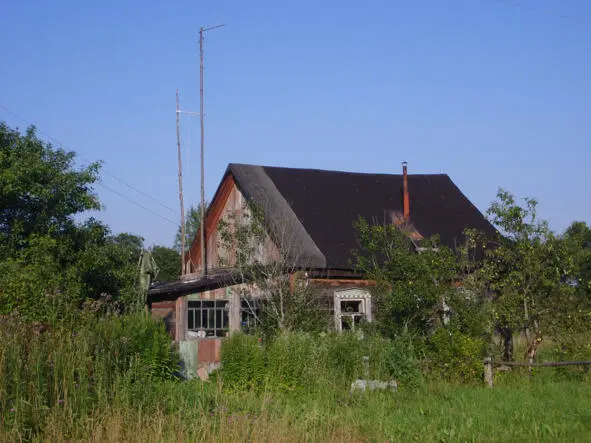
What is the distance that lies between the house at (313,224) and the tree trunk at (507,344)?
12.0 ft

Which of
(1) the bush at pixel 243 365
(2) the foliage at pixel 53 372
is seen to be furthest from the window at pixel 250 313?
(2) the foliage at pixel 53 372

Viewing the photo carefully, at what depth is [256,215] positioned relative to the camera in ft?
62.8

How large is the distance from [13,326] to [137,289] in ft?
39.2

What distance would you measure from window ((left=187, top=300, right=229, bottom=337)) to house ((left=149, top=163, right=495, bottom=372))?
0.03 metres

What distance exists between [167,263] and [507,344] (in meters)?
41.3

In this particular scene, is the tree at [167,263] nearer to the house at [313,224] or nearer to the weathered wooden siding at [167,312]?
the house at [313,224]

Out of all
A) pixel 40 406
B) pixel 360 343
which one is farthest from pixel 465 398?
pixel 40 406

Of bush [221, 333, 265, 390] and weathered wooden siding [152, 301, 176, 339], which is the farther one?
weathered wooden siding [152, 301, 176, 339]

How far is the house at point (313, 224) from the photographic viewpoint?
19.9 metres

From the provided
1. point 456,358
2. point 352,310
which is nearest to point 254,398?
point 456,358

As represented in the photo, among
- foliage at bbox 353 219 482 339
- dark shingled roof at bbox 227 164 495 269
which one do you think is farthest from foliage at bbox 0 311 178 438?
dark shingled roof at bbox 227 164 495 269

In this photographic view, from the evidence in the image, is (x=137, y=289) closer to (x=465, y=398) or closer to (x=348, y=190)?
(x=348, y=190)

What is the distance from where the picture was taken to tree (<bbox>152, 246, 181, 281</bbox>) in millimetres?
54084

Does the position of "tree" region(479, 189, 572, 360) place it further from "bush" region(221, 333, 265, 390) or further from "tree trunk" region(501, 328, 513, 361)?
"bush" region(221, 333, 265, 390)
